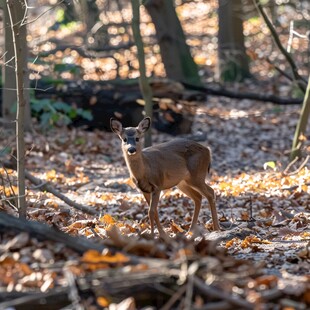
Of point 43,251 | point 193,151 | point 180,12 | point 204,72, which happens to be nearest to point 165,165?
point 193,151

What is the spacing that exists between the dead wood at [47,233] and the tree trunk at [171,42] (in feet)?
38.3

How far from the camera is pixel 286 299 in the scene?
4.66 m

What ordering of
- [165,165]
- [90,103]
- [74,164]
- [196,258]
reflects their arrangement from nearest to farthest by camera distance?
[196,258] < [165,165] < [74,164] < [90,103]

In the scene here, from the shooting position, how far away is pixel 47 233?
5242 mm

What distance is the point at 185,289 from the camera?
15.2 feet

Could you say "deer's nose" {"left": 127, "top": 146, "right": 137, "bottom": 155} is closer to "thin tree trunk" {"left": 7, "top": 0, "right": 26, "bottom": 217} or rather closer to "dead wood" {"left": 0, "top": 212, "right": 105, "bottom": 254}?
"thin tree trunk" {"left": 7, "top": 0, "right": 26, "bottom": 217}

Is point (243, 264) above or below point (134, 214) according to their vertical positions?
above

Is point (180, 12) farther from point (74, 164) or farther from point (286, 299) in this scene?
point (286, 299)

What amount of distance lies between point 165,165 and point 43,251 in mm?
4196

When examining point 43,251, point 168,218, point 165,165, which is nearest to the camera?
point 43,251

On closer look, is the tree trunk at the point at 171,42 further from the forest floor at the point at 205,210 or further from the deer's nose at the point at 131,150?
the deer's nose at the point at 131,150

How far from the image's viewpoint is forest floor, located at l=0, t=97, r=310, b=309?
485 centimetres

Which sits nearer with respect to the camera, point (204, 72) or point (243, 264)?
point (243, 264)

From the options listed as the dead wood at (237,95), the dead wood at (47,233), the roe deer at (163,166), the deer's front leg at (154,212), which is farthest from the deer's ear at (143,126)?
the dead wood at (237,95)
